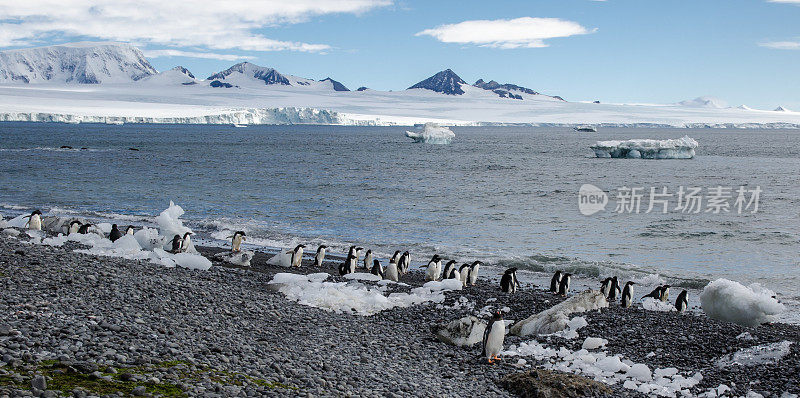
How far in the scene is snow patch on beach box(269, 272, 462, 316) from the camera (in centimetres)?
1176

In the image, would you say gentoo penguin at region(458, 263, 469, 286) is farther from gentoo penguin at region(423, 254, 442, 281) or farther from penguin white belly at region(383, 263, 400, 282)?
penguin white belly at region(383, 263, 400, 282)

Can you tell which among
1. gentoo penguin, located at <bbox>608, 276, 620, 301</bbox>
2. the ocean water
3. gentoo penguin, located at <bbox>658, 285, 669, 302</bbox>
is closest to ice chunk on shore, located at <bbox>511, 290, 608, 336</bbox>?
gentoo penguin, located at <bbox>608, 276, 620, 301</bbox>

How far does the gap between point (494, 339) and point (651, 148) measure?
6149cm

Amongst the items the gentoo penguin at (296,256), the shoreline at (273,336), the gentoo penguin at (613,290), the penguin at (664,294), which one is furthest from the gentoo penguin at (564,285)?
the gentoo penguin at (296,256)

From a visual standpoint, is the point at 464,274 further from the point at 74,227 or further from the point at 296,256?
the point at 74,227

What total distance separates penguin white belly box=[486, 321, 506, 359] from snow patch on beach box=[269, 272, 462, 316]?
9.25ft

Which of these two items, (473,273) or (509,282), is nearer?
(509,282)

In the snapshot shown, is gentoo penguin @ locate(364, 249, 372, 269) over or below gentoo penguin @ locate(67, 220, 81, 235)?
below

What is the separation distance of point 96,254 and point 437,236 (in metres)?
11.8

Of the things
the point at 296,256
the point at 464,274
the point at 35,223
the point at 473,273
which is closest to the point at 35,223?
the point at 35,223

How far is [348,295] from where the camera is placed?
40.0 feet

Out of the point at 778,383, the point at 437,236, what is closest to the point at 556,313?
the point at 778,383

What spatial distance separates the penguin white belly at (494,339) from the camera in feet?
31.0

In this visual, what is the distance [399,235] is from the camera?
75.8ft
